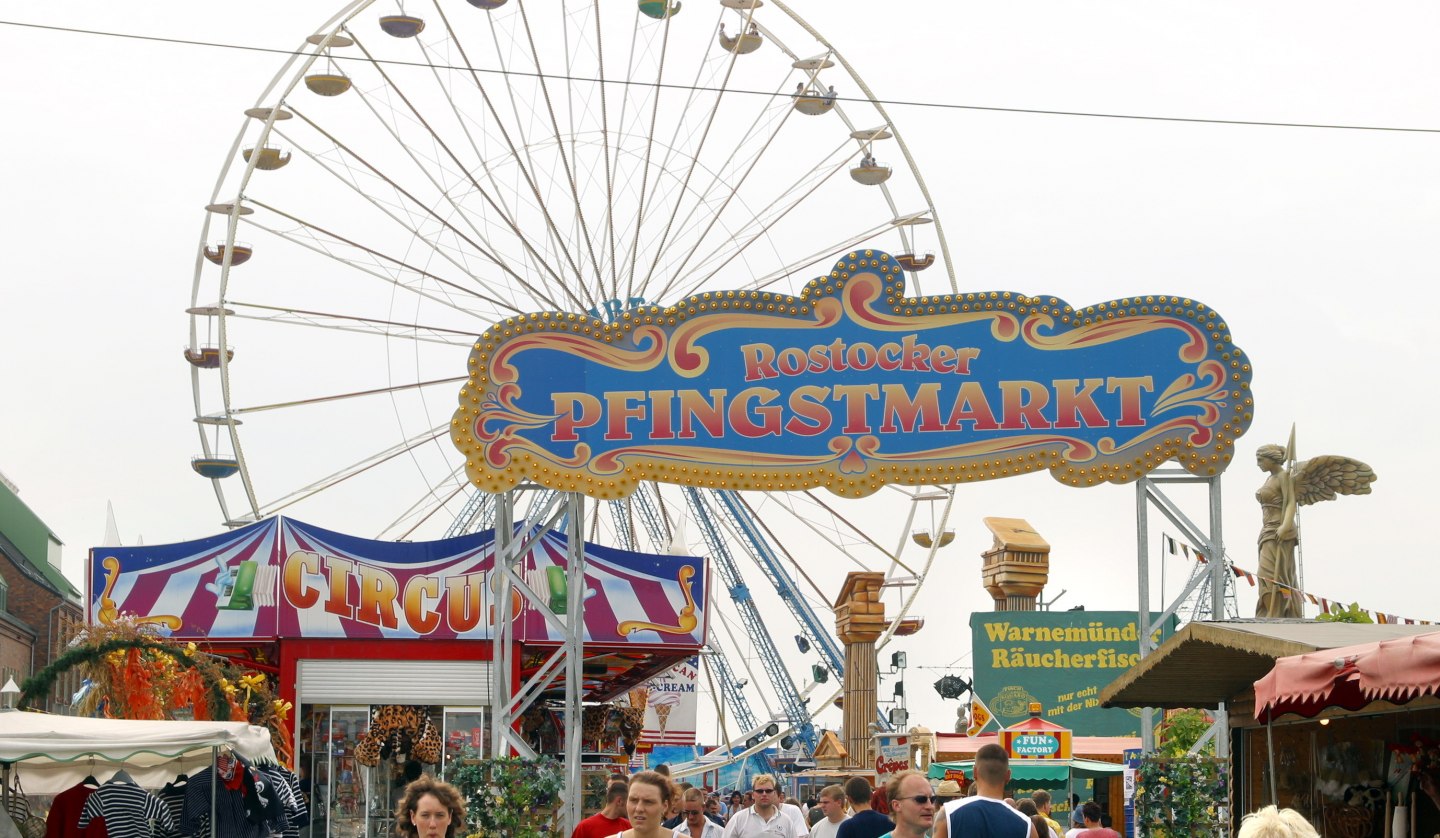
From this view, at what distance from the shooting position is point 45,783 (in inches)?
473

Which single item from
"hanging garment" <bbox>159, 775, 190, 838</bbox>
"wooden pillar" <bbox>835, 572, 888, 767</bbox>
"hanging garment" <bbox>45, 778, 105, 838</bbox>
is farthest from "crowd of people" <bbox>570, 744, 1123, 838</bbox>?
"wooden pillar" <bbox>835, 572, 888, 767</bbox>

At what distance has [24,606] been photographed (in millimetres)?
55219

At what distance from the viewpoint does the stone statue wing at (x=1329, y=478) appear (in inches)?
870

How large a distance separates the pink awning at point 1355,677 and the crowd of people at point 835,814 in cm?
142

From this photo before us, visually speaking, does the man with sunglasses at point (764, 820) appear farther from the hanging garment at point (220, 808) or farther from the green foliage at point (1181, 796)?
the green foliage at point (1181, 796)

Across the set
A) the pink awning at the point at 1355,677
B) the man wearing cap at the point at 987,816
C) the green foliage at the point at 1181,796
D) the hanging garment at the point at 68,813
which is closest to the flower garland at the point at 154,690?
the hanging garment at the point at 68,813

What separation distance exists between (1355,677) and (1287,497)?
550 inches

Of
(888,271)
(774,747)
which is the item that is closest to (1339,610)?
(888,271)

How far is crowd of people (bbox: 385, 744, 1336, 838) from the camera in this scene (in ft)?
23.1

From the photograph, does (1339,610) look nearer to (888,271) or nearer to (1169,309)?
(1169,309)

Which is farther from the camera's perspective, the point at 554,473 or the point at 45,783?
the point at 554,473

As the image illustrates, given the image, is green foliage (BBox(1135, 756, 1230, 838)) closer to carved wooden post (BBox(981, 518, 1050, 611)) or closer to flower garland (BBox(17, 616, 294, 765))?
flower garland (BBox(17, 616, 294, 765))

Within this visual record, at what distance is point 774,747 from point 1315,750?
40.5m

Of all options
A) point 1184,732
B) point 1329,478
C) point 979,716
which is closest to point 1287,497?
point 1329,478
